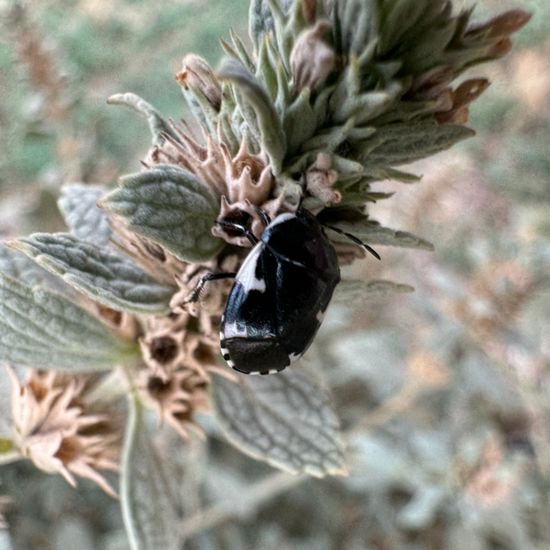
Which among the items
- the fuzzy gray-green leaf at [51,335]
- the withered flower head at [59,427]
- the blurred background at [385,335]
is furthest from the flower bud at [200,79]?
the blurred background at [385,335]

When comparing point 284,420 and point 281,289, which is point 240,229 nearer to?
point 281,289

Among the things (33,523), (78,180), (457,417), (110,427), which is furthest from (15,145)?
(457,417)

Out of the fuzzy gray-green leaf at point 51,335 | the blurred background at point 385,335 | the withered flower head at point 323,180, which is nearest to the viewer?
the withered flower head at point 323,180

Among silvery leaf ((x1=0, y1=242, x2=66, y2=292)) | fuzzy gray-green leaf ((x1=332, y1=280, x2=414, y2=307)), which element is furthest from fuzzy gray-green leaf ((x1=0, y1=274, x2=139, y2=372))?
fuzzy gray-green leaf ((x1=332, y1=280, x2=414, y2=307))

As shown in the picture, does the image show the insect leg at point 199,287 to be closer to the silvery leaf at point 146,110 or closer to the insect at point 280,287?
the insect at point 280,287

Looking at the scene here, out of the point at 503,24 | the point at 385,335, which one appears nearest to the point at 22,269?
the point at 503,24

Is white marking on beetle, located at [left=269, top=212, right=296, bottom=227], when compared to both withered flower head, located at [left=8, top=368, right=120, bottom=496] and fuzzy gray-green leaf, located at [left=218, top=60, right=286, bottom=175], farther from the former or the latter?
withered flower head, located at [left=8, top=368, right=120, bottom=496]

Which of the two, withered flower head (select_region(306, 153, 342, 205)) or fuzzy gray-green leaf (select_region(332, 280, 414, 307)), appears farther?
fuzzy gray-green leaf (select_region(332, 280, 414, 307))

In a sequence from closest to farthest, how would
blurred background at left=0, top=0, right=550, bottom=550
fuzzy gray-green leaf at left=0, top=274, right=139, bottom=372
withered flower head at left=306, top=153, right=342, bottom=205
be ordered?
withered flower head at left=306, top=153, right=342, bottom=205, fuzzy gray-green leaf at left=0, top=274, right=139, bottom=372, blurred background at left=0, top=0, right=550, bottom=550
